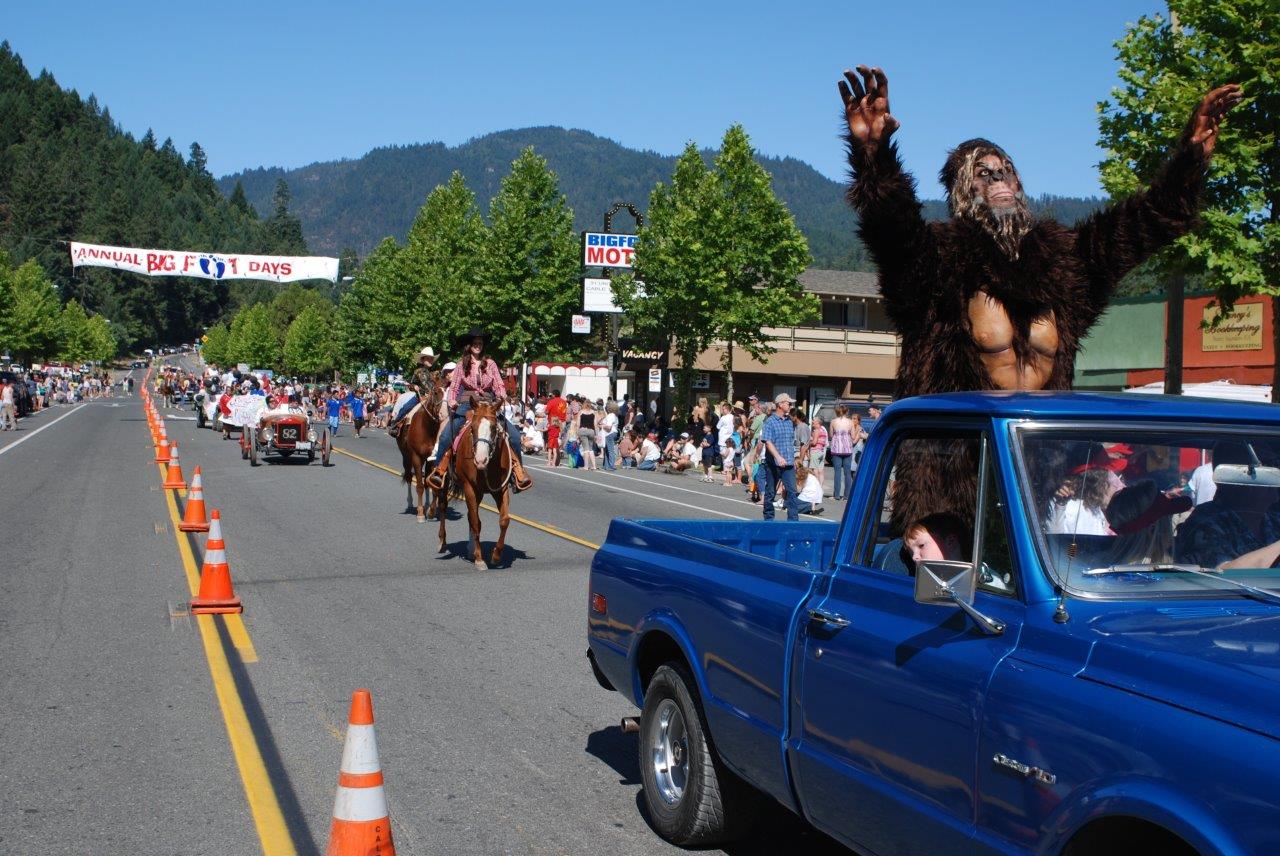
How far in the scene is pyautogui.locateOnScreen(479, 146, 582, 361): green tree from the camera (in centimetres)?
5731

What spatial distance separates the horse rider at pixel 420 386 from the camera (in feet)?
62.6

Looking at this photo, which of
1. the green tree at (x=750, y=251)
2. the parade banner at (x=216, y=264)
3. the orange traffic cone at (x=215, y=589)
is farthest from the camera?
the parade banner at (x=216, y=264)

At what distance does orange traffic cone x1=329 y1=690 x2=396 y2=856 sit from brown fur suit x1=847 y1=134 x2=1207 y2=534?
2.50m

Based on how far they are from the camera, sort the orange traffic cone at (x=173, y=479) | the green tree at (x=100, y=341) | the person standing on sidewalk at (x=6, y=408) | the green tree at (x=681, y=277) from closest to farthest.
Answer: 1. the orange traffic cone at (x=173, y=479)
2. the green tree at (x=681, y=277)
3. the person standing on sidewalk at (x=6, y=408)
4. the green tree at (x=100, y=341)

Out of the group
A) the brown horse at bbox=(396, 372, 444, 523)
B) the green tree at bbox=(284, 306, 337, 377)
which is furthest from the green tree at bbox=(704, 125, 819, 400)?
the green tree at bbox=(284, 306, 337, 377)

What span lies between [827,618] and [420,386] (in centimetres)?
1585

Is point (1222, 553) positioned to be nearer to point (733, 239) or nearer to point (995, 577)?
point (995, 577)

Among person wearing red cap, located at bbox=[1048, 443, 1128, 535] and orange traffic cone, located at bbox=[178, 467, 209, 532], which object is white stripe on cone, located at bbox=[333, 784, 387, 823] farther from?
orange traffic cone, located at bbox=[178, 467, 209, 532]

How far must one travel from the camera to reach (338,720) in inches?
290

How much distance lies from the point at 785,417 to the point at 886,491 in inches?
567

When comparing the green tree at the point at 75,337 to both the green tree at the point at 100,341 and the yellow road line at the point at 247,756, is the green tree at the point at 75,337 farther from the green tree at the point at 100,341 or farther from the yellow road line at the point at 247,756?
the yellow road line at the point at 247,756

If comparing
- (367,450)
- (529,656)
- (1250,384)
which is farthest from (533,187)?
(529,656)

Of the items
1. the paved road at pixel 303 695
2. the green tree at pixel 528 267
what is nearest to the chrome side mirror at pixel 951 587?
the paved road at pixel 303 695

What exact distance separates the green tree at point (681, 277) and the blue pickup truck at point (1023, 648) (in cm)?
3706
